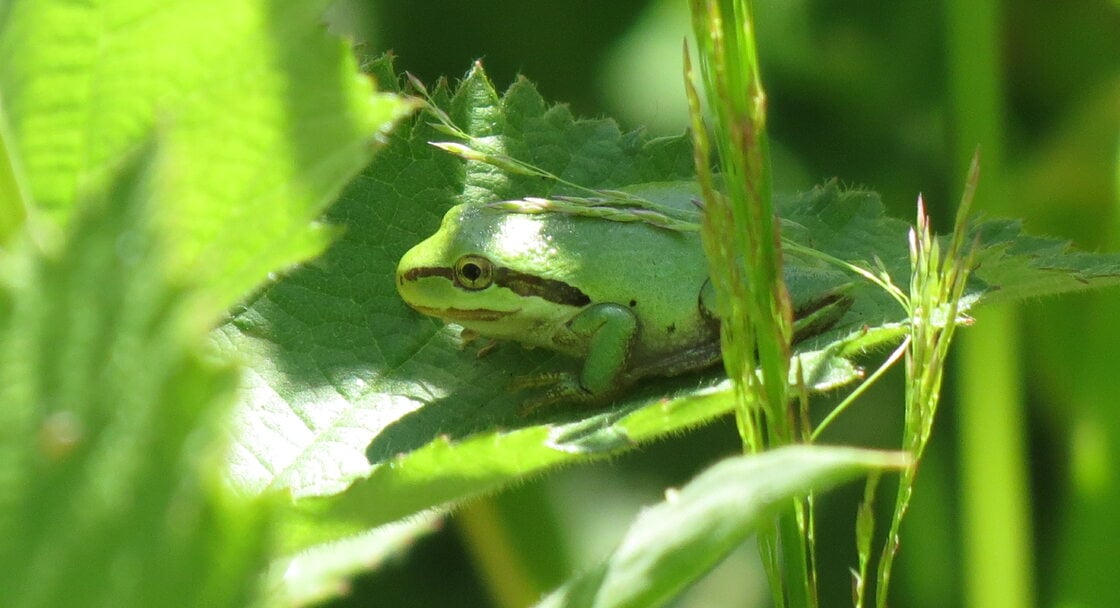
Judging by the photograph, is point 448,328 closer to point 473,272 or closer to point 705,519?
point 473,272

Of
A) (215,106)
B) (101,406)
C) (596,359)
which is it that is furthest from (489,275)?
(101,406)

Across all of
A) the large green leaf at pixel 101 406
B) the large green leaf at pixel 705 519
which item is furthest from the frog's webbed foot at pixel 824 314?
the large green leaf at pixel 101 406

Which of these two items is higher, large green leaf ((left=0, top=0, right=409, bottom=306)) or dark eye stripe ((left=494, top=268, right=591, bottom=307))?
large green leaf ((left=0, top=0, right=409, bottom=306))

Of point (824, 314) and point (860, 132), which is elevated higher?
point (824, 314)

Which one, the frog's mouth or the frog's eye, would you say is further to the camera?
the frog's eye

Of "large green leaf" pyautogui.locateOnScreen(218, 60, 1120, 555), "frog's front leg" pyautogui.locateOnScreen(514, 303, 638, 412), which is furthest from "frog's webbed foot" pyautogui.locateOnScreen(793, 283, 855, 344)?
"frog's front leg" pyautogui.locateOnScreen(514, 303, 638, 412)

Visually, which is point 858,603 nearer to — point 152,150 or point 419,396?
point 419,396

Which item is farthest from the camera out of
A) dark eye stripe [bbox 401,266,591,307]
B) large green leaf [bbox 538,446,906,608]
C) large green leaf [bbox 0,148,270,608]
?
dark eye stripe [bbox 401,266,591,307]

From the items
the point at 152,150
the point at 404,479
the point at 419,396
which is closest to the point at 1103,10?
the point at 419,396

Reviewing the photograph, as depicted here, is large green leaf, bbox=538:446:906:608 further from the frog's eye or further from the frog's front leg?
the frog's eye
